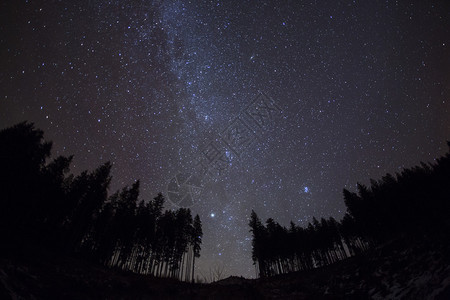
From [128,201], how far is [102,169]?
7.67 m

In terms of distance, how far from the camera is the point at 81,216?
30.9m

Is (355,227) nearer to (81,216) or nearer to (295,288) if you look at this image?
(295,288)

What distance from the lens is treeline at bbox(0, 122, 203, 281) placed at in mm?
23781

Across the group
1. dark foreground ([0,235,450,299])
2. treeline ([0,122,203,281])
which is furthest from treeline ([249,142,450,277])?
dark foreground ([0,235,450,299])

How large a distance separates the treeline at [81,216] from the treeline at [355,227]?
57.1 ft

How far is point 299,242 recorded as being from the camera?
1845 inches

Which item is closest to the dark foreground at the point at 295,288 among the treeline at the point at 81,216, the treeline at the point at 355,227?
the treeline at the point at 81,216

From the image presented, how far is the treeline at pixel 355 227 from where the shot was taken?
3731cm

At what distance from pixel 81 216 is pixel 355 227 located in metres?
57.3

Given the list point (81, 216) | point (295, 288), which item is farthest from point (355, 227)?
point (81, 216)

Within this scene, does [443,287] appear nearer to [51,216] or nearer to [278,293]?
[278,293]

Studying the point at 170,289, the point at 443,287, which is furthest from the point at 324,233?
the point at 443,287

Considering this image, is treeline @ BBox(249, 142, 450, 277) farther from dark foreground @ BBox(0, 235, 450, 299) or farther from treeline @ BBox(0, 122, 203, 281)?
dark foreground @ BBox(0, 235, 450, 299)

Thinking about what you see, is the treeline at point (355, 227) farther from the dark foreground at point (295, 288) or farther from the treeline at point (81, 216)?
the dark foreground at point (295, 288)
